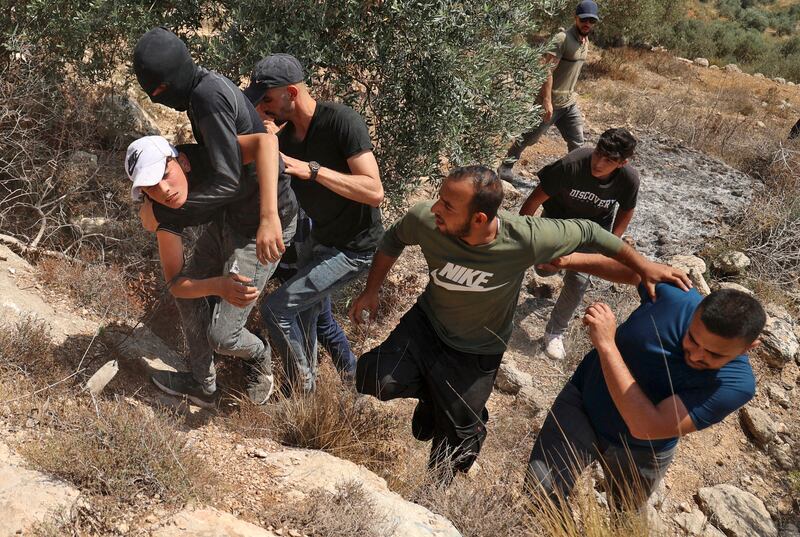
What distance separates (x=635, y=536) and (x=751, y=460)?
296 centimetres

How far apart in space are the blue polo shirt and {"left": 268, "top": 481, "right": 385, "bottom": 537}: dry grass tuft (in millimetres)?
1168

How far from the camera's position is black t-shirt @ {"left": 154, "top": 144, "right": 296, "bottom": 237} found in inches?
116

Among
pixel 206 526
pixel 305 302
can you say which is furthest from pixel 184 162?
pixel 206 526

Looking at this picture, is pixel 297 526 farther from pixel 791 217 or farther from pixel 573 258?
pixel 791 217

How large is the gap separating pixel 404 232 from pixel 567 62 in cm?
476

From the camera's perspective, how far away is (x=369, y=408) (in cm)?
368

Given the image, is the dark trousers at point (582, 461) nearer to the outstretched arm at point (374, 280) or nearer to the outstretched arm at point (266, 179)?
the outstretched arm at point (374, 280)

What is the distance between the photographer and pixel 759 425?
509 cm

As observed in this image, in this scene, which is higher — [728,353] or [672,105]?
[728,353]

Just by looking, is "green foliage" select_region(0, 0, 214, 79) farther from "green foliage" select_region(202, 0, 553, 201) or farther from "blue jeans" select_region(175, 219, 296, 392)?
"blue jeans" select_region(175, 219, 296, 392)

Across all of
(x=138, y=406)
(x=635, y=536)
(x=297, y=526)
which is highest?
(x=635, y=536)

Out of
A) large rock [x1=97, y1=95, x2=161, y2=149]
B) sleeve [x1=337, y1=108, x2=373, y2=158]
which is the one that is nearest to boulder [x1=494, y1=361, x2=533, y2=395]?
sleeve [x1=337, y1=108, x2=373, y2=158]

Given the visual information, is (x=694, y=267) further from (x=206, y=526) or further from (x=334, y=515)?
(x=206, y=526)

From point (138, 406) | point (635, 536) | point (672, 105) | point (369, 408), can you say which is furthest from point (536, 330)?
point (672, 105)
